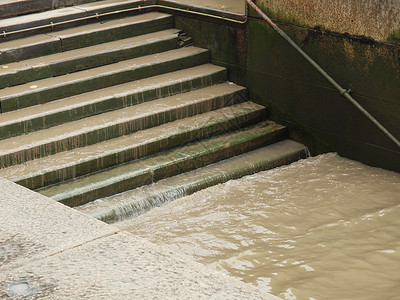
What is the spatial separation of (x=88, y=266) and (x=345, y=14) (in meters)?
4.82

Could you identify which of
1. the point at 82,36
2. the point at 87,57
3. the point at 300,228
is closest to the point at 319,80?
the point at 300,228

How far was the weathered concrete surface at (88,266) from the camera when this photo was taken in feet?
10.2

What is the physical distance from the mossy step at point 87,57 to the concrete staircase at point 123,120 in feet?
0.04

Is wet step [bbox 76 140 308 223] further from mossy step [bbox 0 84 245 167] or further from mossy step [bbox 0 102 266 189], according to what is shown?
mossy step [bbox 0 84 245 167]

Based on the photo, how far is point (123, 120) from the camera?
7.39 meters

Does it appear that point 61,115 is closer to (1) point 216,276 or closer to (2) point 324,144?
(2) point 324,144

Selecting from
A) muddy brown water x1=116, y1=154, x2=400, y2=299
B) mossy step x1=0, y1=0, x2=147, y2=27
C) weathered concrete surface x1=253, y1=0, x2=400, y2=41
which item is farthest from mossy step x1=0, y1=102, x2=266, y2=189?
mossy step x1=0, y1=0, x2=147, y2=27

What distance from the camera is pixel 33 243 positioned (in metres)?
3.56

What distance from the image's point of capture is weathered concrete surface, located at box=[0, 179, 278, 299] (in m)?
3.12

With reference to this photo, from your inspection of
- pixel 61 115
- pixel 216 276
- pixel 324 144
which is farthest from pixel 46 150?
pixel 216 276

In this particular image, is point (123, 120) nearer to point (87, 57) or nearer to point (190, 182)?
point (190, 182)

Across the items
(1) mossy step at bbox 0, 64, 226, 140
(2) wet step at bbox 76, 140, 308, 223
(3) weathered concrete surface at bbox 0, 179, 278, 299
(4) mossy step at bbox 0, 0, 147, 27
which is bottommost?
(2) wet step at bbox 76, 140, 308, 223

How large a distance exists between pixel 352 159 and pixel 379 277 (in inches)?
102

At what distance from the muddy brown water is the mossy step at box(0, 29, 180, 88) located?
2.44 meters
